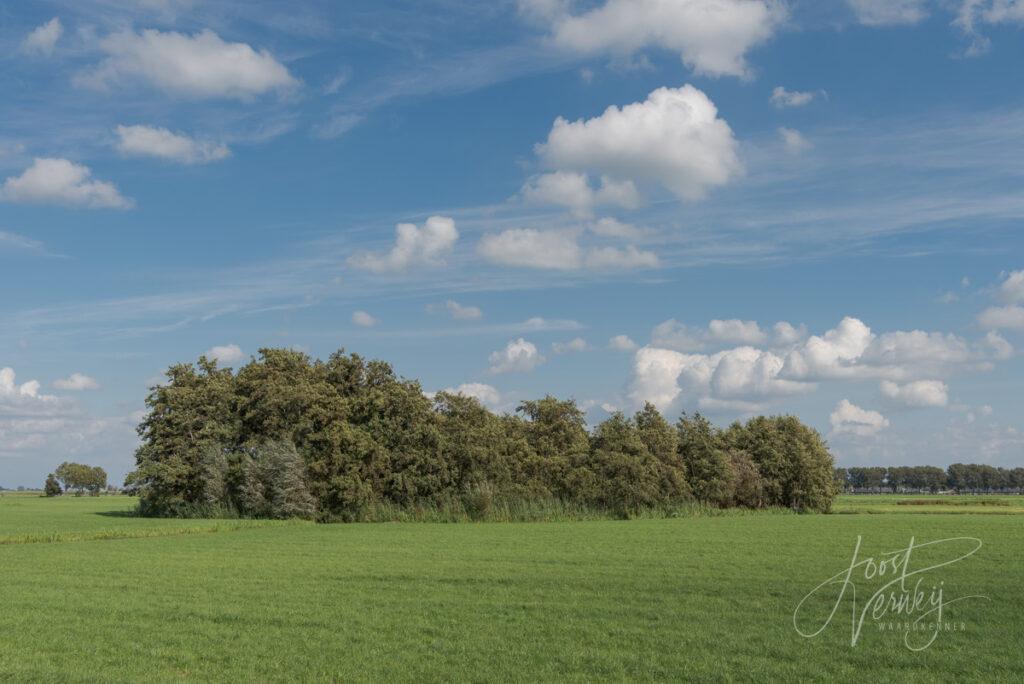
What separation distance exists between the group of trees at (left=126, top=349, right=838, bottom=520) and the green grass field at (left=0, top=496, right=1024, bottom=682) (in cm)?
3063

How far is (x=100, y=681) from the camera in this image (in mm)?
15039

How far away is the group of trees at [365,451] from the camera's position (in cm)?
6888

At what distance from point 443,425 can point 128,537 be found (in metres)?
28.1

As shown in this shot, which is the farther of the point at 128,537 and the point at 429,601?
the point at 128,537

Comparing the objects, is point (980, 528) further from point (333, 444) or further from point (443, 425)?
point (333, 444)

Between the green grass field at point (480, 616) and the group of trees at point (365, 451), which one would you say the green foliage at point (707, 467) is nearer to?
the group of trees at point (365, 451)

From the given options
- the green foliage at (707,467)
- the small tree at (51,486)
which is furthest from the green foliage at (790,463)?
the small tree at (51,486)

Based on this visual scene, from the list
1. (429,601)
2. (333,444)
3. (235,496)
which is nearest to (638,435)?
(333,444)
